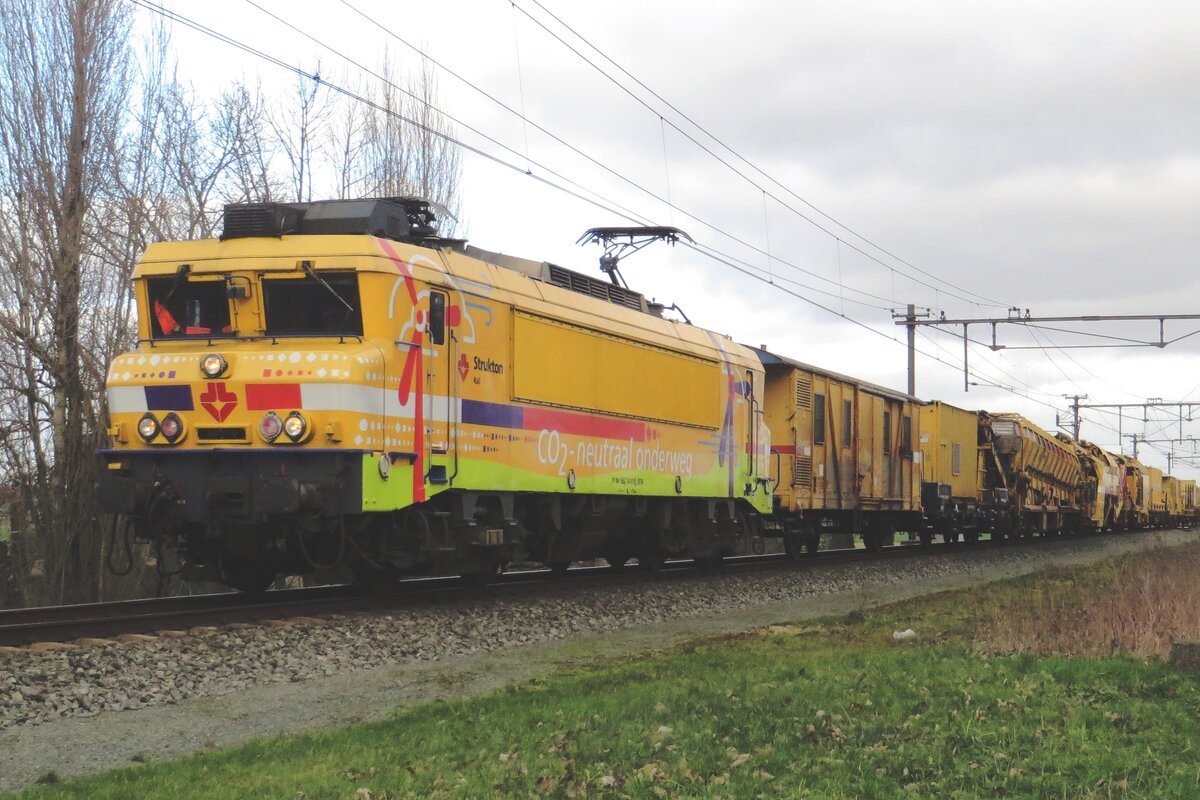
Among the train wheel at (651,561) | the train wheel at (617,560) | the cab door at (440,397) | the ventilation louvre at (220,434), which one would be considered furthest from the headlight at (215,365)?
the train wheel at (651,561)

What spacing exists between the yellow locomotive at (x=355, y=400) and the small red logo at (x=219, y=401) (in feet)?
0.04

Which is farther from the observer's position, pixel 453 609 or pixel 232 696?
pixel 453 609

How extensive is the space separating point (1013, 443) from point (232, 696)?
98.8 ft

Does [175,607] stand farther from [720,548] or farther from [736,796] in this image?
[720,548]

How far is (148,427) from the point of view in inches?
473

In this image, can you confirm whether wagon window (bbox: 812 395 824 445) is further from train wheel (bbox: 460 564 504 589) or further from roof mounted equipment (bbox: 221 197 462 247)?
roof mounted equipment (bbox: 221 197 462 247)

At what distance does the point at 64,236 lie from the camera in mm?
21281

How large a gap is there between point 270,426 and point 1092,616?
8.19 meters

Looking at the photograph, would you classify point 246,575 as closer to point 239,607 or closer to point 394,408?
point 239,607

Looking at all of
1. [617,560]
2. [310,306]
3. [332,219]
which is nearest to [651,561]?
[617,560]

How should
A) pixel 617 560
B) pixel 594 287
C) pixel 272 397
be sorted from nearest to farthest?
1. pixel 272 397
2. pixel 594 287
3. pixel 617 560

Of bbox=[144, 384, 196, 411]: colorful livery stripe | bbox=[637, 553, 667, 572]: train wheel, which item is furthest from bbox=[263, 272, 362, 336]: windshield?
bbox=[637, 553, 667, 572]: train wheel

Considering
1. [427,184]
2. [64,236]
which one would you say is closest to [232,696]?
[64,236]

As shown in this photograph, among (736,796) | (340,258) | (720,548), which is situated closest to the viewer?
(736,796)
